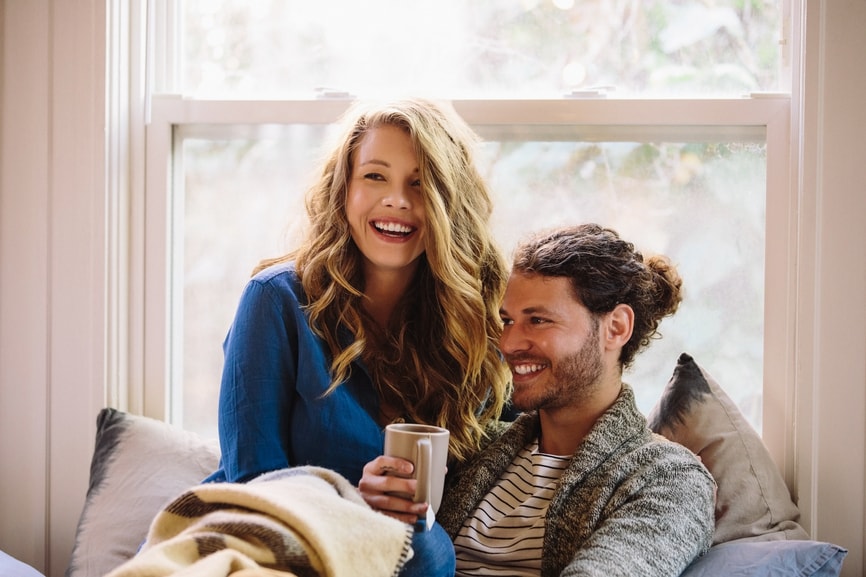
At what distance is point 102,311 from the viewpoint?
6.92 feet

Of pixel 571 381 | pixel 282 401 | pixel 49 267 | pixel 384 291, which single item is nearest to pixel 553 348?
pixel 571 381

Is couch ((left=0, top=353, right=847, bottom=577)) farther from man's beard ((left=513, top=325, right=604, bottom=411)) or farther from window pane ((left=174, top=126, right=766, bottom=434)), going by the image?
man's beard ((left=513, top=325, right=604, bottom=411))

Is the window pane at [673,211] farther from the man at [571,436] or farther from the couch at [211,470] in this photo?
the man at [571,436]

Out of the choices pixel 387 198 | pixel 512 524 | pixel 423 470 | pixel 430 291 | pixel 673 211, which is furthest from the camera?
pixel 673 211

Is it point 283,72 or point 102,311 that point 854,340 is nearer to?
point 283,72

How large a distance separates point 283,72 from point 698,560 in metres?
1.51

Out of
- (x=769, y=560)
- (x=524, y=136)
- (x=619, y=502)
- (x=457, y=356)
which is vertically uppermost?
(x=524, y=136)

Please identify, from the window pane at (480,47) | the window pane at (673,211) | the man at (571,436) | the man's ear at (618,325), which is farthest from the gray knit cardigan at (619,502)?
the window pane at (480,47)

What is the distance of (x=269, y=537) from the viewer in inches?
38.6

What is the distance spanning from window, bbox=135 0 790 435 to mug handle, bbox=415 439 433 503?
2.82ft

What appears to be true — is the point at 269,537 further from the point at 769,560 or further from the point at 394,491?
the point at 769,560

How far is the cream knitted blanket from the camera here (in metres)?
0.95

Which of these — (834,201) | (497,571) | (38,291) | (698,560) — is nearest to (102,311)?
(38,291)

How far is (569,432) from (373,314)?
1.64ft
